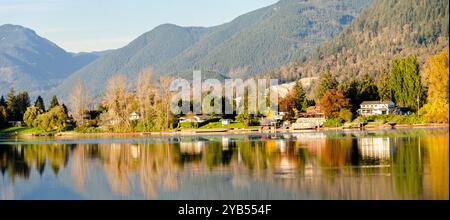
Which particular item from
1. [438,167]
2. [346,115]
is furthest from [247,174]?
[346,115]

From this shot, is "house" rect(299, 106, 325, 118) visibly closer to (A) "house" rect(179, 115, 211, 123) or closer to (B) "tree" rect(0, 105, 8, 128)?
(A) "house" rect(179, 115, 211, 123)

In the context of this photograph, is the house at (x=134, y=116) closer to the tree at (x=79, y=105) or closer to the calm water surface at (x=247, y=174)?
the tree at (x=79, y=105)

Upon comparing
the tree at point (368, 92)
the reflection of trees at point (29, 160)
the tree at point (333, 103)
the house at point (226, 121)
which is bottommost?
the reflection of trees at point (29, 160)

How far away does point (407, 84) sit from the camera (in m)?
93.8

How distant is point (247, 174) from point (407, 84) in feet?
202

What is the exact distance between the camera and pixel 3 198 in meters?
32.6

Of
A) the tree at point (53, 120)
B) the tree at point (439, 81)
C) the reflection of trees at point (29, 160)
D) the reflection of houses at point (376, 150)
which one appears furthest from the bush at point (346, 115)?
the tree at point (53, 120)

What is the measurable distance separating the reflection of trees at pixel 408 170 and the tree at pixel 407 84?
144 ft

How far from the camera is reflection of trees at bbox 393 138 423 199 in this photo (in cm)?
2816

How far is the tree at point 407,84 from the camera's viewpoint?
91.8 metres
